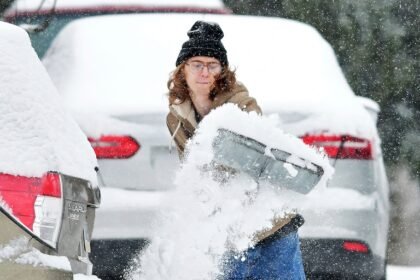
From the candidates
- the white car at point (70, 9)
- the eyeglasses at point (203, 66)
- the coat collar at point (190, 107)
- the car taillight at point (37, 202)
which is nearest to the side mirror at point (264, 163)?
the coat collar at point (190, 107)

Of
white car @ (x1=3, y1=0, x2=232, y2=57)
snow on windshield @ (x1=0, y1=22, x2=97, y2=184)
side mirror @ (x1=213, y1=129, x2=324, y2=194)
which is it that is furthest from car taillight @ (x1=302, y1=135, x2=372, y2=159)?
white car @ (x1=3, y1=0, x2=232, y2=57)

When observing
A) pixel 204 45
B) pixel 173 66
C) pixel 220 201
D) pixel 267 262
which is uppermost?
pixel 204 45

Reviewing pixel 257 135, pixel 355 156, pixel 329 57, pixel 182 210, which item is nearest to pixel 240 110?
pixel 257 135

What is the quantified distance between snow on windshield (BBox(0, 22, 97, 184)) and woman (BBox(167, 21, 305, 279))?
1.89 ft

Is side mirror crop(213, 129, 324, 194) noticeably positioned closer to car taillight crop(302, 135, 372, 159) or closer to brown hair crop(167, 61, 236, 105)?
brown hair crop(167, 61, 236, 105)

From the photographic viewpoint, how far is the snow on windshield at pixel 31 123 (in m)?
3.65

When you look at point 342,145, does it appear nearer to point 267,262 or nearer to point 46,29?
point 267,262

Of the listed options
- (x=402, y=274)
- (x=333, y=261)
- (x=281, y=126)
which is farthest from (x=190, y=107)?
(x=402, y=274)

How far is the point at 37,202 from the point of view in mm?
3697

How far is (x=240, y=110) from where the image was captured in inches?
166

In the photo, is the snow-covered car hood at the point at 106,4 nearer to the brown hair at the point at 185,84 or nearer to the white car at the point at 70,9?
the white car at the point at 70,9

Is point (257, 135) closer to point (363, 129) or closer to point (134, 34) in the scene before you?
point (363, 129)

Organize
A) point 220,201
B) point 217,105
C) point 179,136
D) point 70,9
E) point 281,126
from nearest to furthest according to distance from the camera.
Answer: point 220,201, point 217,105, point 179,136, point 281,126, point 70,9

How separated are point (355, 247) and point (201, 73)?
172cm
